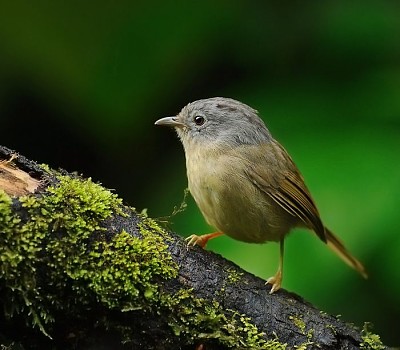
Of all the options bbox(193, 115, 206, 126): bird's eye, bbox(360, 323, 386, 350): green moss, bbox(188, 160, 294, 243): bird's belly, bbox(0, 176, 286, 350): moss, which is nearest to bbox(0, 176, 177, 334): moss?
bbox(0, 176, 286, 350): moss

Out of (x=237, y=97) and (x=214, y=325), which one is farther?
(x=237, y=97)

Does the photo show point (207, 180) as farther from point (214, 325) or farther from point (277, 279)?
point (214, 325)

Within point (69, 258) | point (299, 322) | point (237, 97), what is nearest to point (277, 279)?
point (299, 322)

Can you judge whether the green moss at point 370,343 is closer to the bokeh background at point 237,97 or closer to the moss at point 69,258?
→ the moss at point 69,258

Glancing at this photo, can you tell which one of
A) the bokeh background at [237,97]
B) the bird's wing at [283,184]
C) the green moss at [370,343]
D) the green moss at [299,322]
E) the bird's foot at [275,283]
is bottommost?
the green moss at [299,322]

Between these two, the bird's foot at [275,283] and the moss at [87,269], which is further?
the bird's foot at [275,283]

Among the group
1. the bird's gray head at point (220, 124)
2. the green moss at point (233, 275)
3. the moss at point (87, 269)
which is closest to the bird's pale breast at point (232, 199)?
the bird's gray head at point (220, 124)
